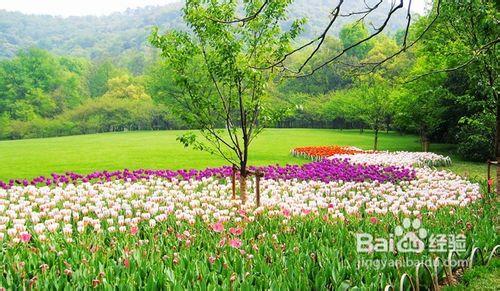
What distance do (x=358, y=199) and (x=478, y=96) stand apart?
14.7 metres

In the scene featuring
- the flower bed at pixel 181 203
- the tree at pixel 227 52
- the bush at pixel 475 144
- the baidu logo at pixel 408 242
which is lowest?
the flower bed at pixel 181 203

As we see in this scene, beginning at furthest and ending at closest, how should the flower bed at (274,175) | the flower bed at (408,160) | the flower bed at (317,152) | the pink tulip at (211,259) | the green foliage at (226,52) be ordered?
the flower bed at (317,152) < the flower bed at (408,160) < the flower bed at (274,175) < the green foliage at (226,52) < the pink tulip at (211,259)

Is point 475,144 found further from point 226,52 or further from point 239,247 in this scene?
point 239,247

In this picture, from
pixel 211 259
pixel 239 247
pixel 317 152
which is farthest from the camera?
pixel 317 152

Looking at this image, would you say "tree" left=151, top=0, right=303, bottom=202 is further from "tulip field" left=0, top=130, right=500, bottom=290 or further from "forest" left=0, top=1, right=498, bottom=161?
"tulip field" left=0, top=130, right=500, bottom=290

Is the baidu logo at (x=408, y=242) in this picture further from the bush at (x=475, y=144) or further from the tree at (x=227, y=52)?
the bush at (x=475, y=144)

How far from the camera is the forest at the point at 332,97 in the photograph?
17266mm

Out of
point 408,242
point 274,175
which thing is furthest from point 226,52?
point 274,175

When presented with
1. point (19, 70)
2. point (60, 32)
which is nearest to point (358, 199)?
point (19, 70)

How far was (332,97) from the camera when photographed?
53062 mm

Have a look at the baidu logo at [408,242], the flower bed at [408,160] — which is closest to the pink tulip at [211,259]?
the baidu logo at [408,242]

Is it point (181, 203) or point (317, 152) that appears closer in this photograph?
point (181, 203)

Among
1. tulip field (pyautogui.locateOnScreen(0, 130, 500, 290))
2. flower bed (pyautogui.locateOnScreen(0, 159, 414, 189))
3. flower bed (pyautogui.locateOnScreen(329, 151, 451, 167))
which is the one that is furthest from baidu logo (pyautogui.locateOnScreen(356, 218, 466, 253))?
flower bed (pyautogui.locateOnScreen(329, 151, 451, 167))

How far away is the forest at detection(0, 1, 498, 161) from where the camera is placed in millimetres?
17266
